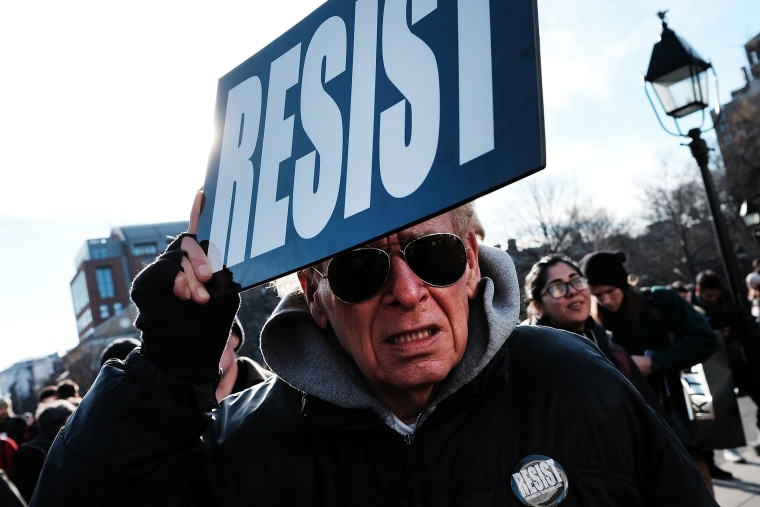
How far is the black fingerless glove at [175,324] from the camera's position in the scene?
1399 mm

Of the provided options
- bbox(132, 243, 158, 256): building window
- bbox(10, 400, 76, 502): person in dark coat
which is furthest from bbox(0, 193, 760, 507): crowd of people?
bbox(132, 243, 158, 256): building window

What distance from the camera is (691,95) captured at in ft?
17.5

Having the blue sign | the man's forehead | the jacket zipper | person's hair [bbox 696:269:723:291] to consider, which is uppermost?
the blue sign

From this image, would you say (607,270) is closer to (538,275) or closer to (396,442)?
(538,275)

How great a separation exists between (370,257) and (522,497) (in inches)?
25.2

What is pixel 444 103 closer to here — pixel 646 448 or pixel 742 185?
pixel 646 448

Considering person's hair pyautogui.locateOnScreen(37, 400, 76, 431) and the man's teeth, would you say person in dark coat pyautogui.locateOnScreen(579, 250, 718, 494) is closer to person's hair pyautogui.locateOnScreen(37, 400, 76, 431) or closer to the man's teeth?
the man's teeth

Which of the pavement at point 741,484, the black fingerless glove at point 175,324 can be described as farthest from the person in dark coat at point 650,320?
the black fingerless glove at point 175,324

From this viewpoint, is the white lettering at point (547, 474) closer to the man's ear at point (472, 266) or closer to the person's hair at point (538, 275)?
the man's ear at point (472, 266)

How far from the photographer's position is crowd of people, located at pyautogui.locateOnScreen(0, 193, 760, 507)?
4.48ft

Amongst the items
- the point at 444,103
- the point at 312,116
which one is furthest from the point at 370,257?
the point at 444,103

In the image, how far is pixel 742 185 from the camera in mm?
39531

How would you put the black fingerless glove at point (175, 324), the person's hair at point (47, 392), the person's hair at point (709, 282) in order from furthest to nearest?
the person's hair at point (47, 392), the person's hair at point (709, 282), the black fingerless glove at point (175, 324)

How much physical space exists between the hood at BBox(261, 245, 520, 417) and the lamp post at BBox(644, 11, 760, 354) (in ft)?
14.4
